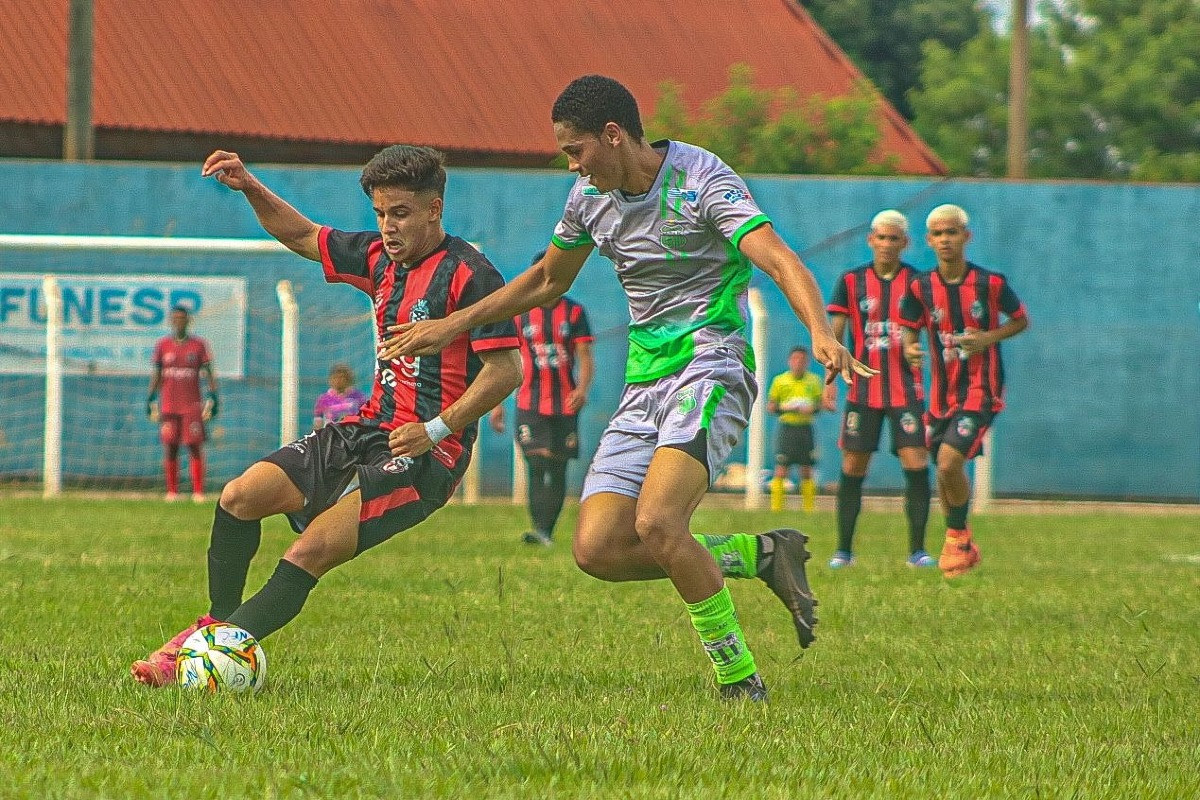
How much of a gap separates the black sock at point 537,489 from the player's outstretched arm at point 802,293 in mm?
7375

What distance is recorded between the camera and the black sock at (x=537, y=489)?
12.7 m

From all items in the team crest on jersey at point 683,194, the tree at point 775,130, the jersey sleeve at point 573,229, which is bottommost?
the jersey sleeve at point 573,229

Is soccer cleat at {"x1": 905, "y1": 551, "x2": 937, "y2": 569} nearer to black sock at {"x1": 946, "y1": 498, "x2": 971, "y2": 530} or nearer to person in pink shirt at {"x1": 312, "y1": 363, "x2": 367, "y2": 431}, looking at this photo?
black sock at {"x1": 946, "y1": 498, "x2": 971, "y2": 530}

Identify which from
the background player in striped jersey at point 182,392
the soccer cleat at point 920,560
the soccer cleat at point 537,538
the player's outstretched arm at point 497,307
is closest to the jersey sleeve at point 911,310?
the soccer cleat at point 920,560

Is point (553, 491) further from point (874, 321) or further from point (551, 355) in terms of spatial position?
point (874, 321)

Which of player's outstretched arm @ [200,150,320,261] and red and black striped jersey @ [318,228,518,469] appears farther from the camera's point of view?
player's outstretched arm @ [200,150,320,261]

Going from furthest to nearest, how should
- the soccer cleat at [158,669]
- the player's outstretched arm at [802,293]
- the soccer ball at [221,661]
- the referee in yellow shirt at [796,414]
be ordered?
the referee in yellow shirt at [796,414] < the soccer cleat at [158,669] < the soccer ball at [221,661] < the player's outstretched arm at [802,293]

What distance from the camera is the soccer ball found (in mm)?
5391

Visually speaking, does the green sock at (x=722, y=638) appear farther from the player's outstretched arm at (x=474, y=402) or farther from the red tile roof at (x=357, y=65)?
the red tile roof at (x=357, y=65)

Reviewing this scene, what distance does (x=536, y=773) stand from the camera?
422 centimetres

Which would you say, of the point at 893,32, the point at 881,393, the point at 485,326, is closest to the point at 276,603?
the point at 485,326

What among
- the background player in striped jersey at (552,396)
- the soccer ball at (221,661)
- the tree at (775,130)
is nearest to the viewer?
the soccer ball at (221,661)

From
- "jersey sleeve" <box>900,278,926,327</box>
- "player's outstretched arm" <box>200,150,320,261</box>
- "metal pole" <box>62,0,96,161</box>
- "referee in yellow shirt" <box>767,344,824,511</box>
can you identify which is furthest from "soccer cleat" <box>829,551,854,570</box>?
"metal pole" <box>62,0,96,161</box>

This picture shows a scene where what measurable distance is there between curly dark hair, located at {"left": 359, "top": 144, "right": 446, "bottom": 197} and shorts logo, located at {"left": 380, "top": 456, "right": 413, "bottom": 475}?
2.87ft
